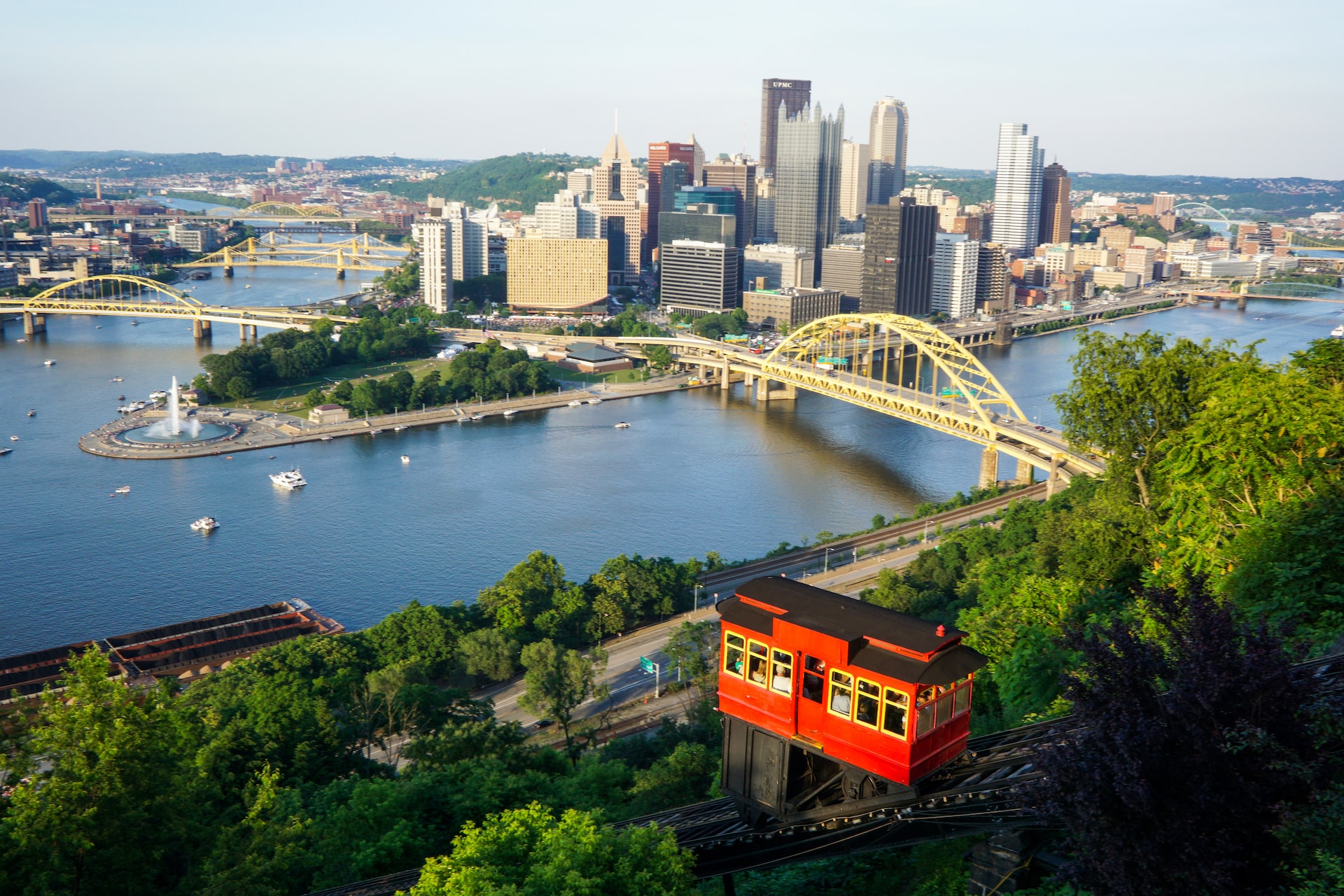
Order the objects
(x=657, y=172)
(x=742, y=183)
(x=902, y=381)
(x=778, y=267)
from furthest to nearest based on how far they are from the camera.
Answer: (x=657, y=172) < (x=742, y=183) < (x=778, y=267) < (x=902, y=381)

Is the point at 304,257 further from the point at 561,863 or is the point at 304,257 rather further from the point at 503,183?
the point at 561,863

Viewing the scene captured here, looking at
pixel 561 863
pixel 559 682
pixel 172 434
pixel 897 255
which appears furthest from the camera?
pixel 897 255

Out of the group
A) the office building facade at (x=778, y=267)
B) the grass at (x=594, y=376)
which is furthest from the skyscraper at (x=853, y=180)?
the grass at (x=594, y=376)

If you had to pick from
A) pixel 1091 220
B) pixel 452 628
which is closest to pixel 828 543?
pixel 452 628

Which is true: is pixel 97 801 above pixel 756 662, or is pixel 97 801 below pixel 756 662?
below

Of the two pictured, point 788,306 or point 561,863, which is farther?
point 788,306

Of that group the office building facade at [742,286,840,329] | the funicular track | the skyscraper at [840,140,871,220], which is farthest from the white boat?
the skyscraper at [840,140,871,220]

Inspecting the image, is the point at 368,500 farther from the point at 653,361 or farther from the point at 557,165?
the point at 557,165

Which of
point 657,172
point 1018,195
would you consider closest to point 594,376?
point 657,172

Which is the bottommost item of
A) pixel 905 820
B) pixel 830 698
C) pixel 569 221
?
pixel 905 820
